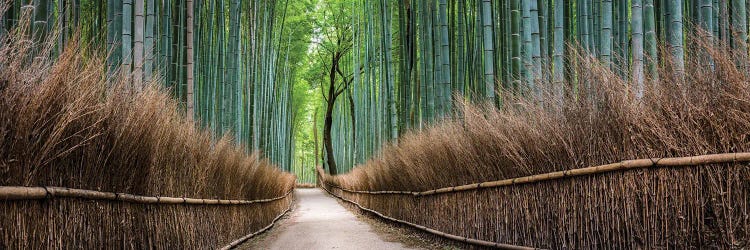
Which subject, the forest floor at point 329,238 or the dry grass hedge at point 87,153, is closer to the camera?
the dry grass hedge at point 87,153

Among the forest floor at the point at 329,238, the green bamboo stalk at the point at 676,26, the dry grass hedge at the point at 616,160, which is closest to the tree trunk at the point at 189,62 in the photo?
the forest floor at the point at 329,238

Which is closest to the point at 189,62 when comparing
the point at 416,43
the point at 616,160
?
the point at 616,160

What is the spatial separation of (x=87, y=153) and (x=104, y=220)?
0.36 meters

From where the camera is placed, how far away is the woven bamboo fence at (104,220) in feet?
8.05

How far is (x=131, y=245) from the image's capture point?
3729mm

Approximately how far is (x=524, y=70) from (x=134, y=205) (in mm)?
4674

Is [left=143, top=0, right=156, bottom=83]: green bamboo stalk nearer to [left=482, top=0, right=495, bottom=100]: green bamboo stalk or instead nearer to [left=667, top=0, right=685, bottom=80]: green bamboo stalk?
[left=482, top=0, right=495, bottom=100]: green bamboo stalk

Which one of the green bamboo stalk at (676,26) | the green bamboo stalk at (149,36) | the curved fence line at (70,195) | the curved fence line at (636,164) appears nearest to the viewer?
the curved fence line at (70,195)

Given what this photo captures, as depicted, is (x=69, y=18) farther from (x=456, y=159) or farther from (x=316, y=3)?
(x=316, y=3)

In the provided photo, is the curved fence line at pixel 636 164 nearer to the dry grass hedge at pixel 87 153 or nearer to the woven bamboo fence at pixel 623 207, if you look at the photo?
the woven bamboo fence at pixel 623 207

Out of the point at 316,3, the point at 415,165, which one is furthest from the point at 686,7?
the point at 316,3

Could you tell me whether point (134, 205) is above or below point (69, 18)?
below

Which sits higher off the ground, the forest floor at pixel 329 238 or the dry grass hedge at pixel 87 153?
the dry grass hedge at pixel 87 153

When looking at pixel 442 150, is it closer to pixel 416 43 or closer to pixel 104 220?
pixel 104 220
